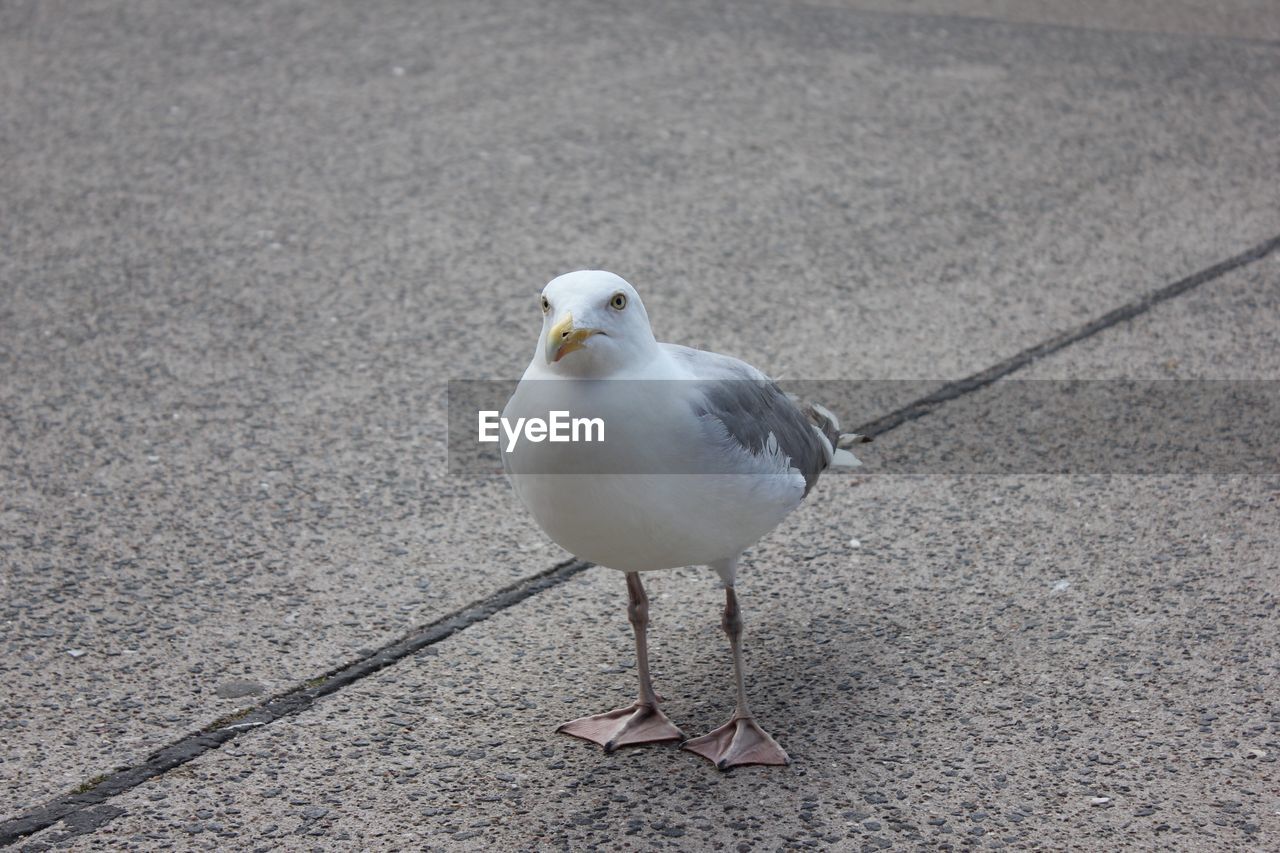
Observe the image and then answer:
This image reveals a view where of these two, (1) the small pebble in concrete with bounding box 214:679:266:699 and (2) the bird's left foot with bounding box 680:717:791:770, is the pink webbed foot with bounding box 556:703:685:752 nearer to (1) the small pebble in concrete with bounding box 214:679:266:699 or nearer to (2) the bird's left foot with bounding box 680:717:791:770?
(2) the bird's left foot with bounding box 680:717:791:770

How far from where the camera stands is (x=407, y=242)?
6.66 meters

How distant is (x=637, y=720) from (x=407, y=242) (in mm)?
3563

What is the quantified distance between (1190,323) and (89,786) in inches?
175

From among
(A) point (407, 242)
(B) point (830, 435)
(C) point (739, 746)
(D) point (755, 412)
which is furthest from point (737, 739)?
(A) point (407, 242)

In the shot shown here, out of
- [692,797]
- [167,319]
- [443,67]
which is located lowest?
[692,797]

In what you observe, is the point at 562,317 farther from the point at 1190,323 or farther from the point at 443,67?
the point at 443,67

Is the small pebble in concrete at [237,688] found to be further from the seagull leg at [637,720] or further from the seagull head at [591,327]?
the seagull head at [591,327]

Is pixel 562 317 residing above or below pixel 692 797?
above

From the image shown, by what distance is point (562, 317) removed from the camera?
311 cm

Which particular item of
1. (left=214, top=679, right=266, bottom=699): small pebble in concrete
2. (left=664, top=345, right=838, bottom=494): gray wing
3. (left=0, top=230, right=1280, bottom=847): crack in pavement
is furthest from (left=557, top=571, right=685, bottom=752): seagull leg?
(left=214, top=679, right=266, bottom=699): small pebble in concrete

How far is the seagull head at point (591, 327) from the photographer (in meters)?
3.09

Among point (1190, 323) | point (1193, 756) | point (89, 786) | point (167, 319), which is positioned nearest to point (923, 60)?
point (1190, 323)

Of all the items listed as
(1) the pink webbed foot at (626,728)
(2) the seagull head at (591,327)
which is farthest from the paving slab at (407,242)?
(2) the seagull head at (591,327)

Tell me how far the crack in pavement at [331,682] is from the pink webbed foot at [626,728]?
0.59 m
